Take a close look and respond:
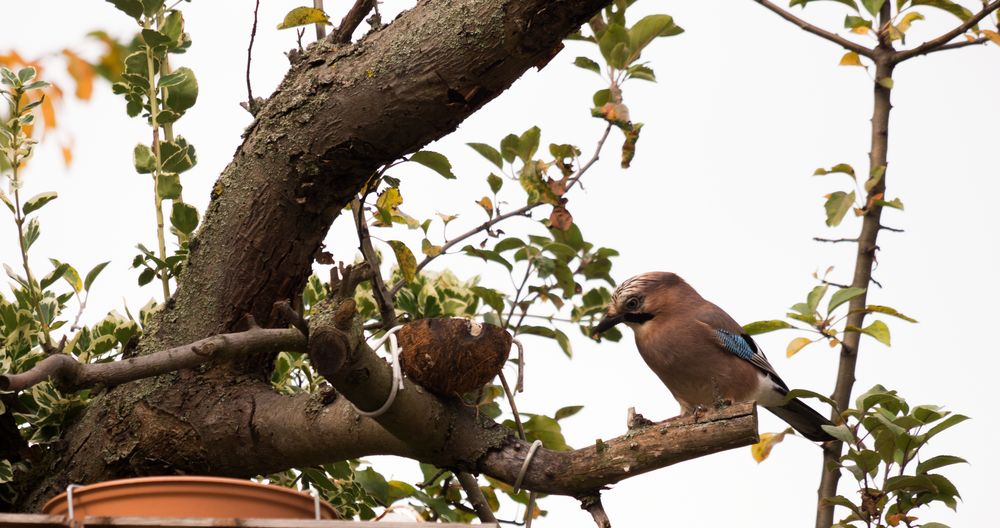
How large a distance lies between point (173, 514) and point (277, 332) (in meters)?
0.36

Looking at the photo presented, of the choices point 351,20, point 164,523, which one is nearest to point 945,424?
point 351,20

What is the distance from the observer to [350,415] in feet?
7.29

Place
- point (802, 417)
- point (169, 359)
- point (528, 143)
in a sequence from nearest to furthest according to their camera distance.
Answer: point (169, 359)
point (528, 143)
point (802, 417)

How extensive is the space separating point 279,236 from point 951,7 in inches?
81.7

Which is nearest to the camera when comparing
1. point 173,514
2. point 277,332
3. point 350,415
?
point 173,514

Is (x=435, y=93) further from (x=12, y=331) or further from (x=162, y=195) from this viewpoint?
(x=12, y=331)

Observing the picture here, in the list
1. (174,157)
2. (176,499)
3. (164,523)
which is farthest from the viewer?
(174,157)

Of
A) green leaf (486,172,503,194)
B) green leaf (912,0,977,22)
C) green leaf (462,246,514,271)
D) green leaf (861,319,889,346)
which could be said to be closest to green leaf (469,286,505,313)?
green leaf (462,246,514,271)

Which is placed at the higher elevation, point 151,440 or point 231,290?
point 231,290

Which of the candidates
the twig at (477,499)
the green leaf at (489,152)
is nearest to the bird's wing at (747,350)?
the green leaf at (489,152)

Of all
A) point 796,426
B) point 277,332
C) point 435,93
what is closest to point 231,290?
point 277,332

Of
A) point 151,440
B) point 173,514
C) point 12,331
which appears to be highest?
point 12,331

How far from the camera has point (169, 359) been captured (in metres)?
1.95

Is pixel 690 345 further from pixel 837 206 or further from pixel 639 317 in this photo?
pixel 837 206
